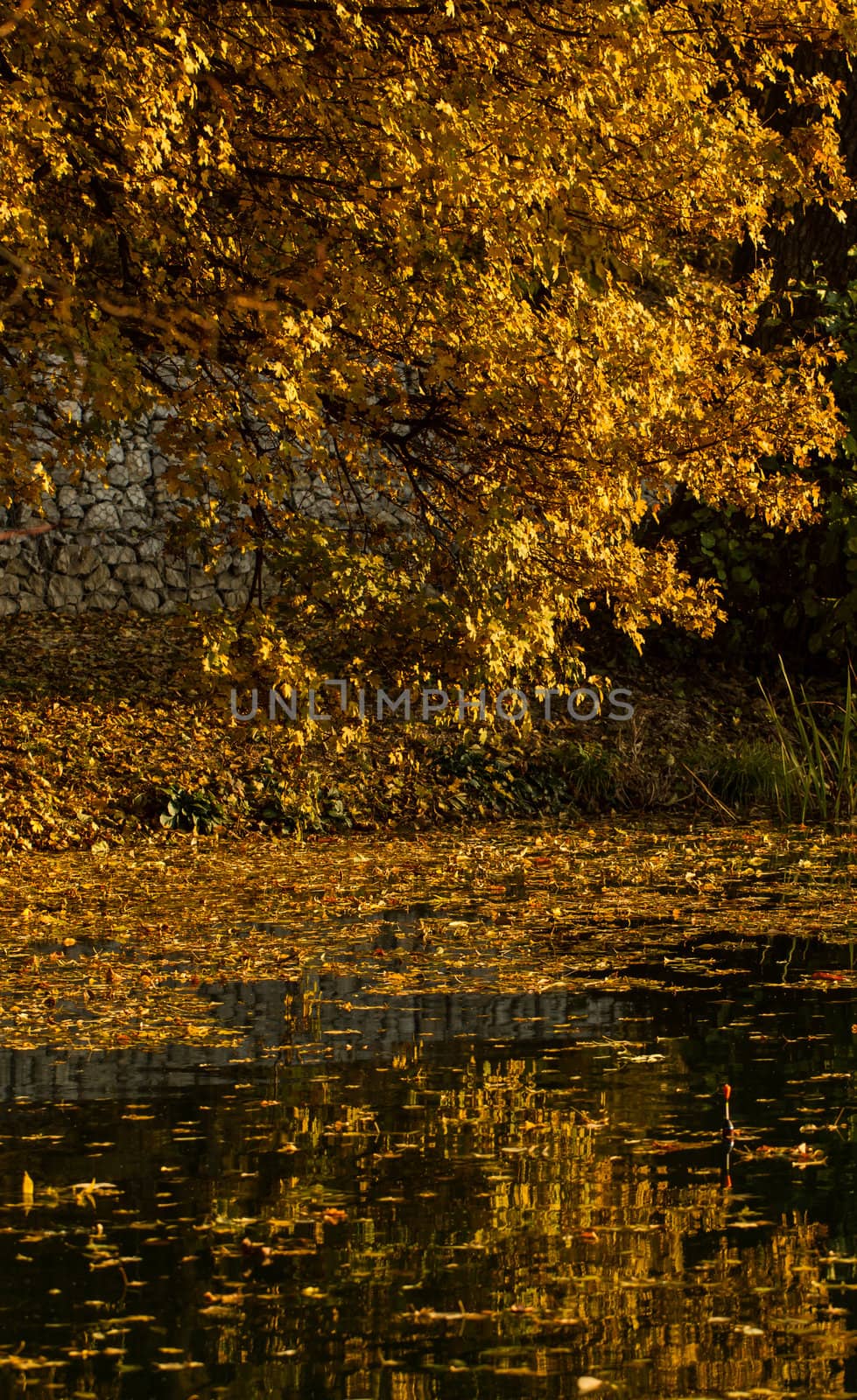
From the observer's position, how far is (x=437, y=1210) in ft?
14.5

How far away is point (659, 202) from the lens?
12031 millimetres

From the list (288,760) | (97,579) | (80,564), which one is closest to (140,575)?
(97,579)

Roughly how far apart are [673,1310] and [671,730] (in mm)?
10971

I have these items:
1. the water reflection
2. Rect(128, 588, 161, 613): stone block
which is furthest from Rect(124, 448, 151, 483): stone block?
the water reflection

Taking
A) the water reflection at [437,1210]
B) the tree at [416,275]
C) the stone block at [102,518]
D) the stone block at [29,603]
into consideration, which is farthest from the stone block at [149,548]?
the water reflection at [437,1210]

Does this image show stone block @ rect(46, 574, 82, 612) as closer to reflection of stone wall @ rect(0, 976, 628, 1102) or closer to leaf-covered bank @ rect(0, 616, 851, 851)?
leaf-covered bank @ rect(0, 616, 851, 851)

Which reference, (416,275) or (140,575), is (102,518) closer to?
(140,575)

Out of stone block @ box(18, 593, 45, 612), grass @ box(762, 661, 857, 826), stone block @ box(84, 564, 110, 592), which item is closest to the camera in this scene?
grass @ box(762, 661, 857, 826)

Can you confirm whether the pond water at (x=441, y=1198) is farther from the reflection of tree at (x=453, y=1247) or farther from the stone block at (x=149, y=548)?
the stone block at (x=149, y=548)

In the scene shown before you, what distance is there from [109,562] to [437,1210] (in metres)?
12.7

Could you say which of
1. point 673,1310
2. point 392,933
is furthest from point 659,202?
point 673,1310

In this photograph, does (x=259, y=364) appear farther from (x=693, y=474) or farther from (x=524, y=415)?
(x=693, y=474)

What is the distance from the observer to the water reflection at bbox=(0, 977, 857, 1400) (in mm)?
3510

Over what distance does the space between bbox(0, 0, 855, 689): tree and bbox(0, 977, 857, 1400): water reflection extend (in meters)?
3.74
